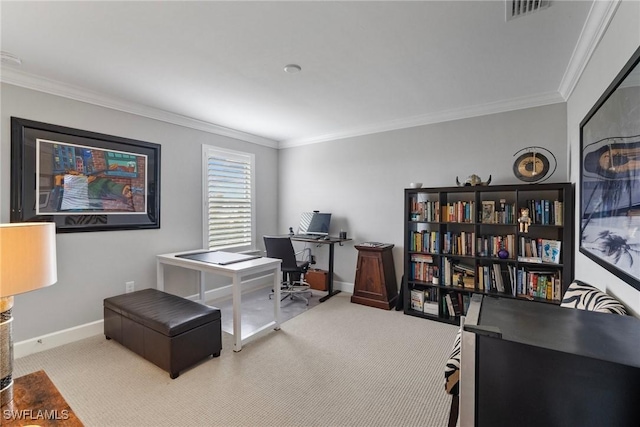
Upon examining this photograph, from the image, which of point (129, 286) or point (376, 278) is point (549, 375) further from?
point (129, 286)

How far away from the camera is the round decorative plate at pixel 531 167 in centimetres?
278

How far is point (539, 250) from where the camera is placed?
9.01 ft

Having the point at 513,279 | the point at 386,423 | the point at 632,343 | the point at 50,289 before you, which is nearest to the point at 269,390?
the point at 386,423

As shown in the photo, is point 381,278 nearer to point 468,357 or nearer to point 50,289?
point 468,357

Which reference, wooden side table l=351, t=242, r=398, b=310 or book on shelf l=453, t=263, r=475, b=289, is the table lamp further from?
book on shelf l=453, t=263, r=475, b=289

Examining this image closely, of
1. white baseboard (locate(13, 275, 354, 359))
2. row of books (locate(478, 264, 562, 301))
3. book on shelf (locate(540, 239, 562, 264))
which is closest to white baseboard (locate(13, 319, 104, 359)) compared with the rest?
white baseboard (locate(13, 275, 354, 359))

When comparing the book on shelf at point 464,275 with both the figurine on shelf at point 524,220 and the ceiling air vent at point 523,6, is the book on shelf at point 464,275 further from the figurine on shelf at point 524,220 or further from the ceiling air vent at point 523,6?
the ceiling air vent at point 523,6

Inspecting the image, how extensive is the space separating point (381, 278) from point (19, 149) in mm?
3845

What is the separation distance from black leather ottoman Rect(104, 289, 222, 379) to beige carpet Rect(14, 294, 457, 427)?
0.10 meters

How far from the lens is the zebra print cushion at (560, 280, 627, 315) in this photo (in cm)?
130

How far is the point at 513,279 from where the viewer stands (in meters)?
2.84

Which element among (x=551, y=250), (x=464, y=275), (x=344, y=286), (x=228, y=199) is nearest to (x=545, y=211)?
(x=551, y=250)

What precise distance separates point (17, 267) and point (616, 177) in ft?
8.59

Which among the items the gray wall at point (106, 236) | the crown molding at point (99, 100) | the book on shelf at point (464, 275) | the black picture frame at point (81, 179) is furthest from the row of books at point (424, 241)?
the black picture frame at point (81, 179)
